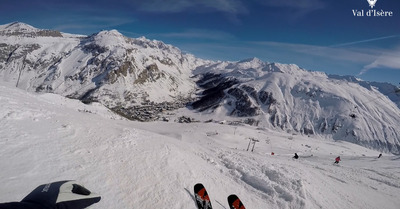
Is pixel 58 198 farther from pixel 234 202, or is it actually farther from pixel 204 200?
pixel 234 202

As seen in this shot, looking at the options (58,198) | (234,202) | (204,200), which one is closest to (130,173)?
(204,200)

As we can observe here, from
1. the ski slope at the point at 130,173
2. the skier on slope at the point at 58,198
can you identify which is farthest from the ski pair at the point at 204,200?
the skier on slope at the point at 58,198

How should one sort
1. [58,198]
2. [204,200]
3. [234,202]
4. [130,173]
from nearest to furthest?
[58,198]
[204,200]
[130,173]
[234,202]

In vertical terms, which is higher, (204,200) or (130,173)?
(130,173)

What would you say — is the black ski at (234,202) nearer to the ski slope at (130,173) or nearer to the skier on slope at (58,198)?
the ski slope at (130,173)

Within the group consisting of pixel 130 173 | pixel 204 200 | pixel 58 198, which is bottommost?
pixel 204 200

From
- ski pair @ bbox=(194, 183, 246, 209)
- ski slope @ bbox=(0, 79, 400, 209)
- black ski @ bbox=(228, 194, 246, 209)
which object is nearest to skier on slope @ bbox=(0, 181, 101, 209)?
ski slope @ bbox=(0, 79, 400, 209)

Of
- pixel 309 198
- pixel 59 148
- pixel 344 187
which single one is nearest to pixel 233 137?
pixel 344 187
